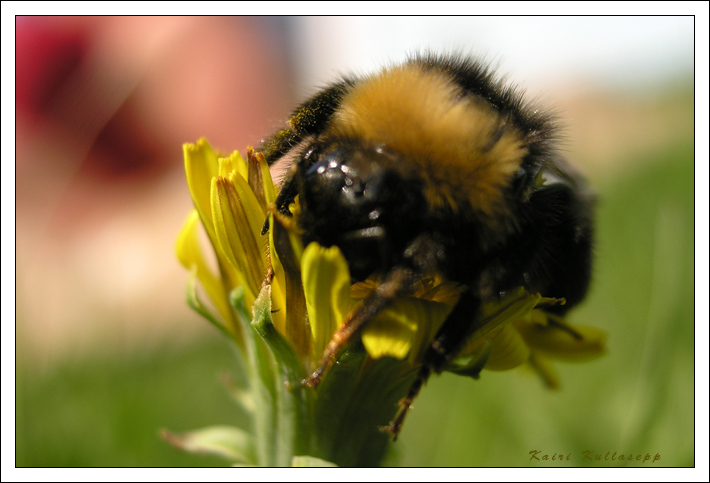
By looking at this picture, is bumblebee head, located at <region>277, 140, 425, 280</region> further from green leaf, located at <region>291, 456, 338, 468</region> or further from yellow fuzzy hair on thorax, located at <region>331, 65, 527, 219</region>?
green leaf, located at <region>291, 456, 338, 468</region>

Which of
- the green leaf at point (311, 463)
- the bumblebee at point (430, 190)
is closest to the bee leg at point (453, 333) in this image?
the bumblebee at point (430, 190)

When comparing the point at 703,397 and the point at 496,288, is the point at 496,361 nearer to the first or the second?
the point at 496,288

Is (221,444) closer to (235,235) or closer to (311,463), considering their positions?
(311,463)

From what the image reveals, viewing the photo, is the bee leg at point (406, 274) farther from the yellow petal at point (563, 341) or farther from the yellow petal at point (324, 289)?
the yellow petal at point (563, 341)

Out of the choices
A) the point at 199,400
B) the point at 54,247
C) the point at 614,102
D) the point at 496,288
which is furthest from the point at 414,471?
the point at 614,102

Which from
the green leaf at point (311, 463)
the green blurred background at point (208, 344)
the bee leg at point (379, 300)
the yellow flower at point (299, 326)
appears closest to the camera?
the bee leg at point (379, 300)

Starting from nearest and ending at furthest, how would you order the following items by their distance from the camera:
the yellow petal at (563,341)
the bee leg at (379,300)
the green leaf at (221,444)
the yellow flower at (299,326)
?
the bee leg at (379,300), the yellow flower at (299,326), the green leaf at (221,444), the yellow petal at (563,341)
